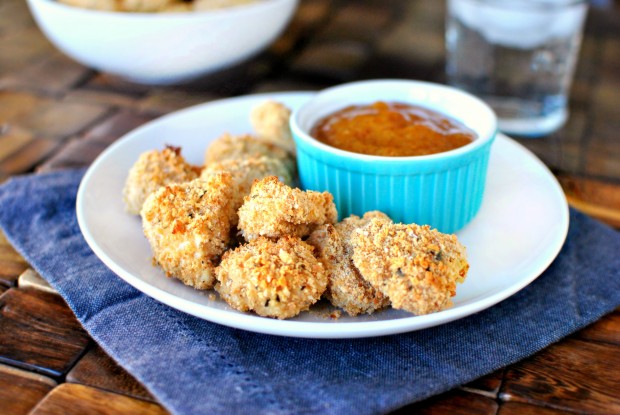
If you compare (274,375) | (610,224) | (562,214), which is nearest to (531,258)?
(562,214)

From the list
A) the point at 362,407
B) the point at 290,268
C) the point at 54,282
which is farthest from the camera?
the point at 54,282

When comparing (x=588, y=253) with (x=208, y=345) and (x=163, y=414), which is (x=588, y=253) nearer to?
(x=208, y=345)

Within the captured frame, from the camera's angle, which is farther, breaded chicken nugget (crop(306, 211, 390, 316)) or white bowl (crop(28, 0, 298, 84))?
white bowl (crop(28, 0, 298, 84))

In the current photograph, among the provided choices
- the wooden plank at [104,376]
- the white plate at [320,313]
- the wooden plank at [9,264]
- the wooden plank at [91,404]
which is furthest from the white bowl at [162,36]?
the wooden plank at [91,404]

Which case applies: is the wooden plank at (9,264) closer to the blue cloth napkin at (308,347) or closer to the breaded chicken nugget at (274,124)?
the blue cloth napkin at (308,347)

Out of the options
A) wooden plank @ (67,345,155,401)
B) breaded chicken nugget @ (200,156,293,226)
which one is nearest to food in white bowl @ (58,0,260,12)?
breaded chicken nugget @ (200,156,293,226)

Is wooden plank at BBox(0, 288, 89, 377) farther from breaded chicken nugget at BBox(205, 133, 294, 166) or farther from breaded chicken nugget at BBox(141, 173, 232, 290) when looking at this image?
breaded chicken nugget at BBox(205, 133, 294, 166)
